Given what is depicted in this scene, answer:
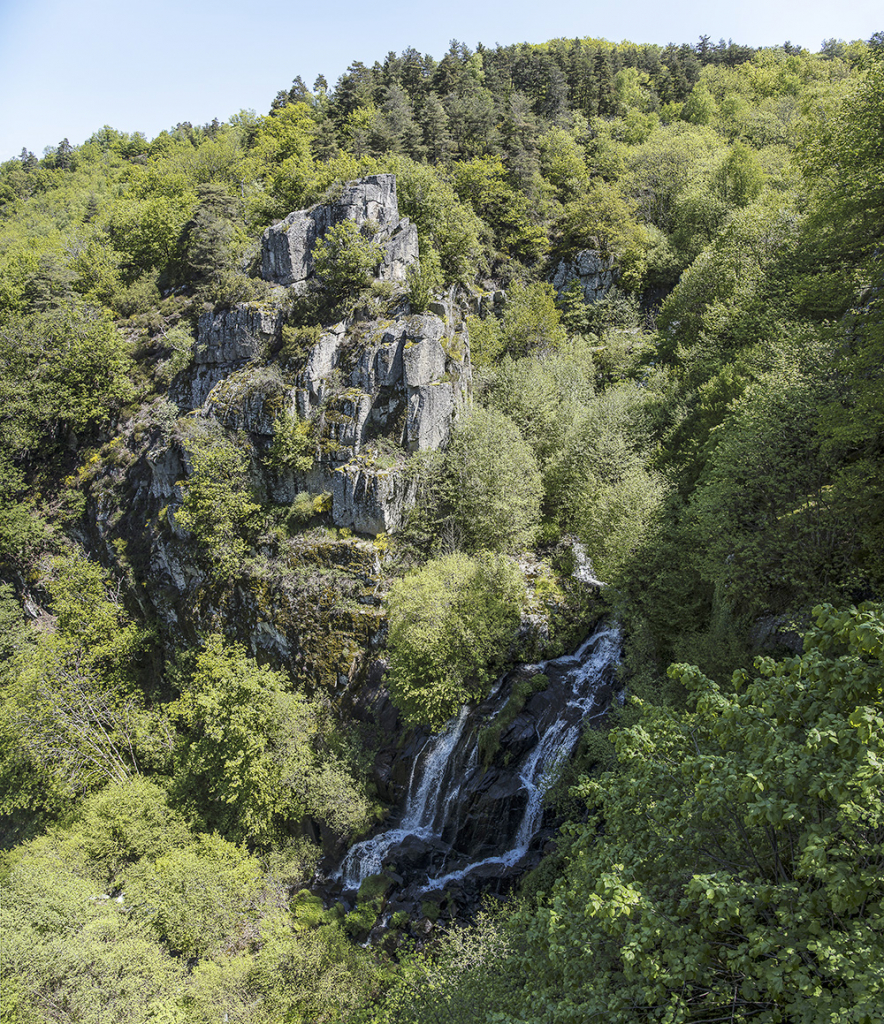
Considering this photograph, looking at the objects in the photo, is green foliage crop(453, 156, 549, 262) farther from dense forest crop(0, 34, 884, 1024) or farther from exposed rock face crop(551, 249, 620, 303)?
exposed rock face crop(551, 249, 620, 303)

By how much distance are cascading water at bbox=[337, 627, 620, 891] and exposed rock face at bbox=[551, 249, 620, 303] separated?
115ft

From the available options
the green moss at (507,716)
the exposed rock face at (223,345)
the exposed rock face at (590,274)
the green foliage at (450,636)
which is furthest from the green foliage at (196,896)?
the exposed rock face at (590,274)

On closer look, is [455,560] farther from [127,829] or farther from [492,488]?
[127,829]

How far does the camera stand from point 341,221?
3434 cm

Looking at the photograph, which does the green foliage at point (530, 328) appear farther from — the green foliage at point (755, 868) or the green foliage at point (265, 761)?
the green foliage at point (755, 868)

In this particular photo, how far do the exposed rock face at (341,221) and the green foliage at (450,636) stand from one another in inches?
848

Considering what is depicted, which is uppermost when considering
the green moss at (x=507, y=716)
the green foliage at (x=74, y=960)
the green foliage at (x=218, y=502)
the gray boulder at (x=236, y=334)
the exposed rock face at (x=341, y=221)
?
the exposed rock face at (x=341, y=221)

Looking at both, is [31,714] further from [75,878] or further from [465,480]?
[465,480]

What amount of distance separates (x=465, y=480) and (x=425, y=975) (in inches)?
797

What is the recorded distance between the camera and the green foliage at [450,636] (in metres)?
22.6

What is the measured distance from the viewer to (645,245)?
4800cm

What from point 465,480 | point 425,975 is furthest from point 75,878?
point 465,480

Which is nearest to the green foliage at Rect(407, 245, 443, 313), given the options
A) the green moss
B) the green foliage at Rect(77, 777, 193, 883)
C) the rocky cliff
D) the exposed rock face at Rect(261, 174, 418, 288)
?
the rocky cliff

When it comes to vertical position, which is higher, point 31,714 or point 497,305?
point 497,305
